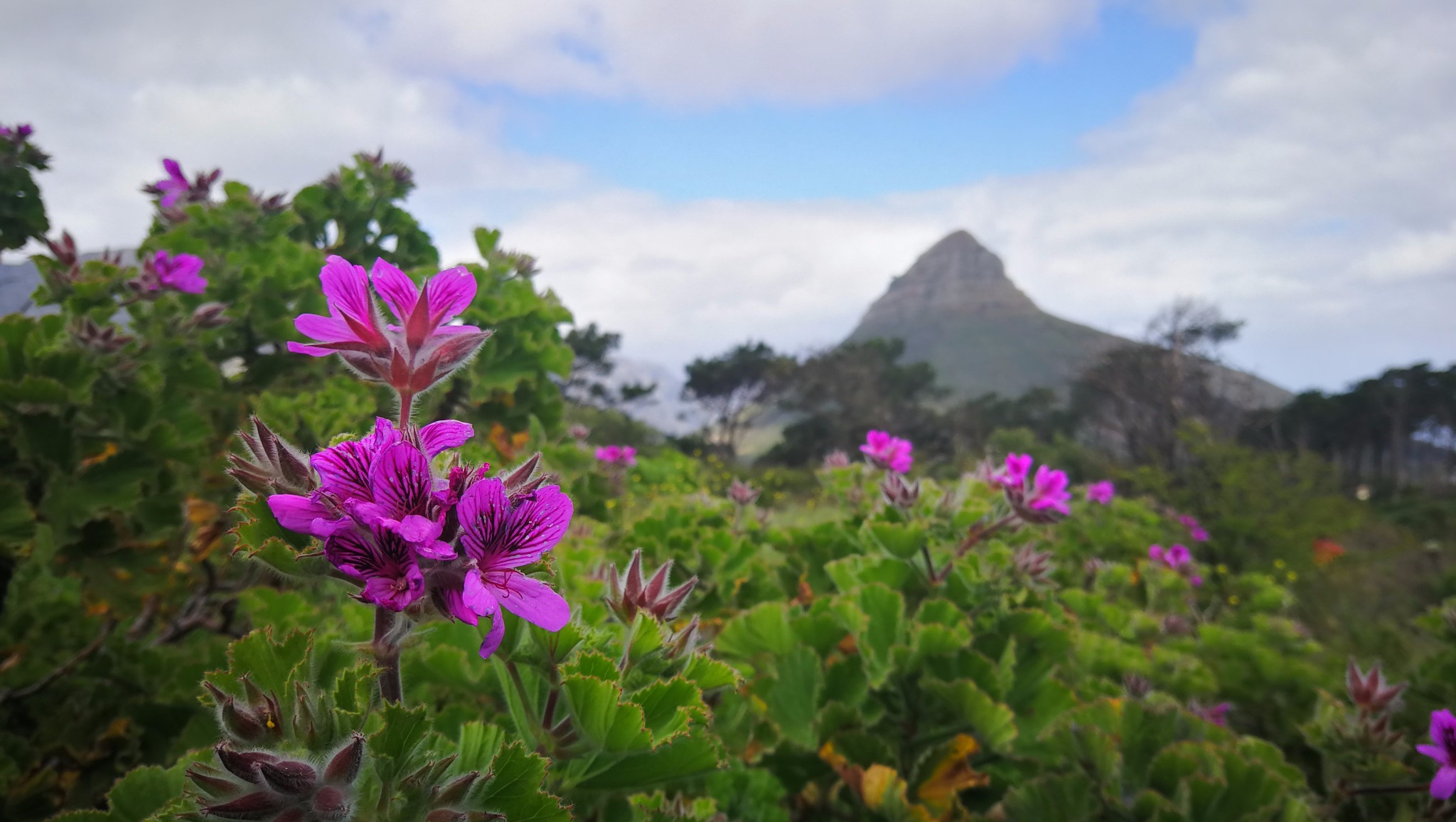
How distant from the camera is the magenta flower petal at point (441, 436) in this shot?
750 millimetres

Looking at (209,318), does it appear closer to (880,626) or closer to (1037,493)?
(880,626)

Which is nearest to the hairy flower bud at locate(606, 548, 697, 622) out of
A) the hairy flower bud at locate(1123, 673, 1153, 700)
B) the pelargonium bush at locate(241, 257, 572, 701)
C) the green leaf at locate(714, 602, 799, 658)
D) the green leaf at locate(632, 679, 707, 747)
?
the green leaf at locate(632, 679, 707, 747)

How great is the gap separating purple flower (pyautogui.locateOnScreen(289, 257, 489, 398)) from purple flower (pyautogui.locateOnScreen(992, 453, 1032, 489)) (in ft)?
5.75

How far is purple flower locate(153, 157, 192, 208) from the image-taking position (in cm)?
290

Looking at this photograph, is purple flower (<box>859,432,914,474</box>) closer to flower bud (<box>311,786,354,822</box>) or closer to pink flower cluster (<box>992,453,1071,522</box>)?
pink flower cluster (<box>992,453,1071,522</box>)

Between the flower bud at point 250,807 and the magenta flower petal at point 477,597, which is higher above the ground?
the magenta flower petal at point 477,597

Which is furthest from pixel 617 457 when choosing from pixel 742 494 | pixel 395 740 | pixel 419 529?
pixel 419 529

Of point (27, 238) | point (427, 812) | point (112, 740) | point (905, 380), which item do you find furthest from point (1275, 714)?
point (905, 380)

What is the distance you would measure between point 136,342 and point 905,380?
36729 mm

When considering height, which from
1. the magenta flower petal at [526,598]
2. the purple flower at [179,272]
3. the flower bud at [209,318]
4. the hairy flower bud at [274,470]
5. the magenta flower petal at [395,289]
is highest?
the purple flower at [179,272]

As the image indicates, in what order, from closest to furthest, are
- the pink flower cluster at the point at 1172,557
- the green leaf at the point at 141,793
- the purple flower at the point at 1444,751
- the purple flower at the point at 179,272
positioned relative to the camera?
the green leaf at the point at 141,793 < the purple flower at the point at 1444,751 < the purple flower at the point at 179,272 < the pink flower cluster at the point at 1172,557

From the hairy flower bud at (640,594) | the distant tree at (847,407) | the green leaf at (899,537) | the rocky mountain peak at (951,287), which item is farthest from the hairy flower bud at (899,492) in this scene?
the rocky mountain peak at (951,287)

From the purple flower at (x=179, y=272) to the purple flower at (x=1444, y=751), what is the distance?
3344 mm

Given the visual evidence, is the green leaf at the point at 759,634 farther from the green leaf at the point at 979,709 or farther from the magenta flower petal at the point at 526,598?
the magenta flower petal at the point at 526,598
